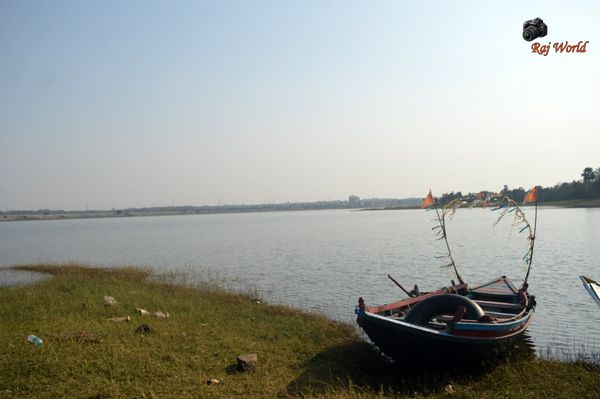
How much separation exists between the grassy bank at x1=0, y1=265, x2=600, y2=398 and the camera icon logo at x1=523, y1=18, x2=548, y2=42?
1073 centimetres

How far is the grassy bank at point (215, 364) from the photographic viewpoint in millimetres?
8227

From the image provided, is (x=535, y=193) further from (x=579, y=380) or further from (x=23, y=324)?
(x=23, y=324)

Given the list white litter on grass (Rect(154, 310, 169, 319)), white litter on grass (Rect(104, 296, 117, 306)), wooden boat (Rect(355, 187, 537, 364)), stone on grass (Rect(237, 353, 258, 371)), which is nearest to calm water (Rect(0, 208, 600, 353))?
wooden boat (Rect(355, 187, 537, 364))

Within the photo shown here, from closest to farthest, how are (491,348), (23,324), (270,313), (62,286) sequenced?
(491,348) < (23,324) < (270,313) < (62,286)

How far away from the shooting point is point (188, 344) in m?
10.7

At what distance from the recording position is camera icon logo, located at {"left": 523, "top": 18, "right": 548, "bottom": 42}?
1544cm

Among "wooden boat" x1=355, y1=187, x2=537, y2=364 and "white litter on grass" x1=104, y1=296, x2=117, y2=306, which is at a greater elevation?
"wooden boat" x1=355, y1=187, x2=537, y2=364

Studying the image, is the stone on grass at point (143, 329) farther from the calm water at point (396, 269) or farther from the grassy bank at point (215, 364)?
the calm water at point (396, 269)

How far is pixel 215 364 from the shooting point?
31.4 feet

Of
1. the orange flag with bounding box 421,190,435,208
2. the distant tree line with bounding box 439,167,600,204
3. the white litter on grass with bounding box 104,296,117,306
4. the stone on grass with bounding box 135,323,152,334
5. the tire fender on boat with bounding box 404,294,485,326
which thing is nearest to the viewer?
the tire fender on boat with bounding box 404,294,485,326

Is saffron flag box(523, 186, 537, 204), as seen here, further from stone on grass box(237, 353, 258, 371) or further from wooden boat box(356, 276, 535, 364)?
stone on grass box(237, 353, 258, 371)

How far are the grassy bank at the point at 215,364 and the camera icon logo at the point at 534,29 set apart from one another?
10.7 m

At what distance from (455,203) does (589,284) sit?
4692mm

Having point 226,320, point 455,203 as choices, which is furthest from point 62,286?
point 455,203
